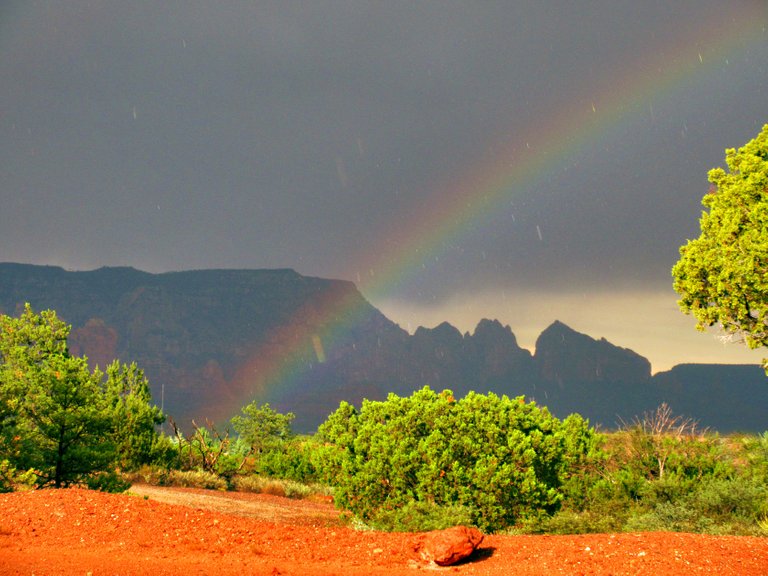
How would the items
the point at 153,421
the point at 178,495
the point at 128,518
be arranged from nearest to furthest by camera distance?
the point at 128,518
the point at 178,495
the point at 153,421

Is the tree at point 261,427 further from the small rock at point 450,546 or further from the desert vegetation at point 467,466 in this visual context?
the small rock at point 450,546

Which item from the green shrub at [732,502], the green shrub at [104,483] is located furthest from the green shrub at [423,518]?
the green shrub at [104,483]

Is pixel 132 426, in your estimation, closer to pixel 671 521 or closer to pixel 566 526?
pixel 566 526

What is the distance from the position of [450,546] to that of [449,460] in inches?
210

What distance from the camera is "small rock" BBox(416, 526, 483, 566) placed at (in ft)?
31.3

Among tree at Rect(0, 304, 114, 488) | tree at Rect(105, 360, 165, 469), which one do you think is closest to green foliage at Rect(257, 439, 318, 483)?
tree at Rect(105, 360, 165, 469)

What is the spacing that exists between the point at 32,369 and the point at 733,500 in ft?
68.1

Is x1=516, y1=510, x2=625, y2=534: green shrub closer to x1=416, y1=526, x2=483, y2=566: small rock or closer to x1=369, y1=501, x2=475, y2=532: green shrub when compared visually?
x1=369, y1=501, x2=475, y2=532: green shrub

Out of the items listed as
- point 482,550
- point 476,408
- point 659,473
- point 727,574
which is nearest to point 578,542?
point 482,550

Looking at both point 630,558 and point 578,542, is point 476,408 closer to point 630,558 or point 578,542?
point 578,542

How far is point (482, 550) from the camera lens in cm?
1023

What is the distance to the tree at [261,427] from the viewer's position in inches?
1670

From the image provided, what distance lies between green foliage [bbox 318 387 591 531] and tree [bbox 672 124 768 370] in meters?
7.25

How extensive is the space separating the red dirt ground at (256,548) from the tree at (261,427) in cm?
3094
